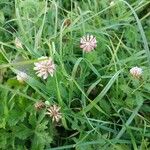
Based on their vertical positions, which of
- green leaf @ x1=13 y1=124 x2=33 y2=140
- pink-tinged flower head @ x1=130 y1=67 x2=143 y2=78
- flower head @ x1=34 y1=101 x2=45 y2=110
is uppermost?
pink-tinged flower head @ x1=130 y1=67 x2=143 y2=78

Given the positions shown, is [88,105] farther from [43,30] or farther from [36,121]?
[43,30]

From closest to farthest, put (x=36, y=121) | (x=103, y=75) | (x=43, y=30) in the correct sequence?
1. (x=36, y=121)
2. (x=103, y=75)
3. (x=43, y=30)

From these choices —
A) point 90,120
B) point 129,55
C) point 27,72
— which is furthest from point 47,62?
point 129,55

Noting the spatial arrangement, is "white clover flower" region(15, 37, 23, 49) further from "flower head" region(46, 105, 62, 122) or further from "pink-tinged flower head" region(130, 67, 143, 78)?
"pink-tinged flower head" region(130, 67, 143, 78)

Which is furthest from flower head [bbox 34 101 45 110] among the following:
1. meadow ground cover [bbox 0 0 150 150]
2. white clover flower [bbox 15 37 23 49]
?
white clover flower [bbox 15 37 23 49]

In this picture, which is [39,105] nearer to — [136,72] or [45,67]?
[45,67]

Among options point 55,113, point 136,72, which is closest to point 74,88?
point 55,113

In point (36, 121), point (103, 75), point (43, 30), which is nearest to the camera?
point (36, 121)
